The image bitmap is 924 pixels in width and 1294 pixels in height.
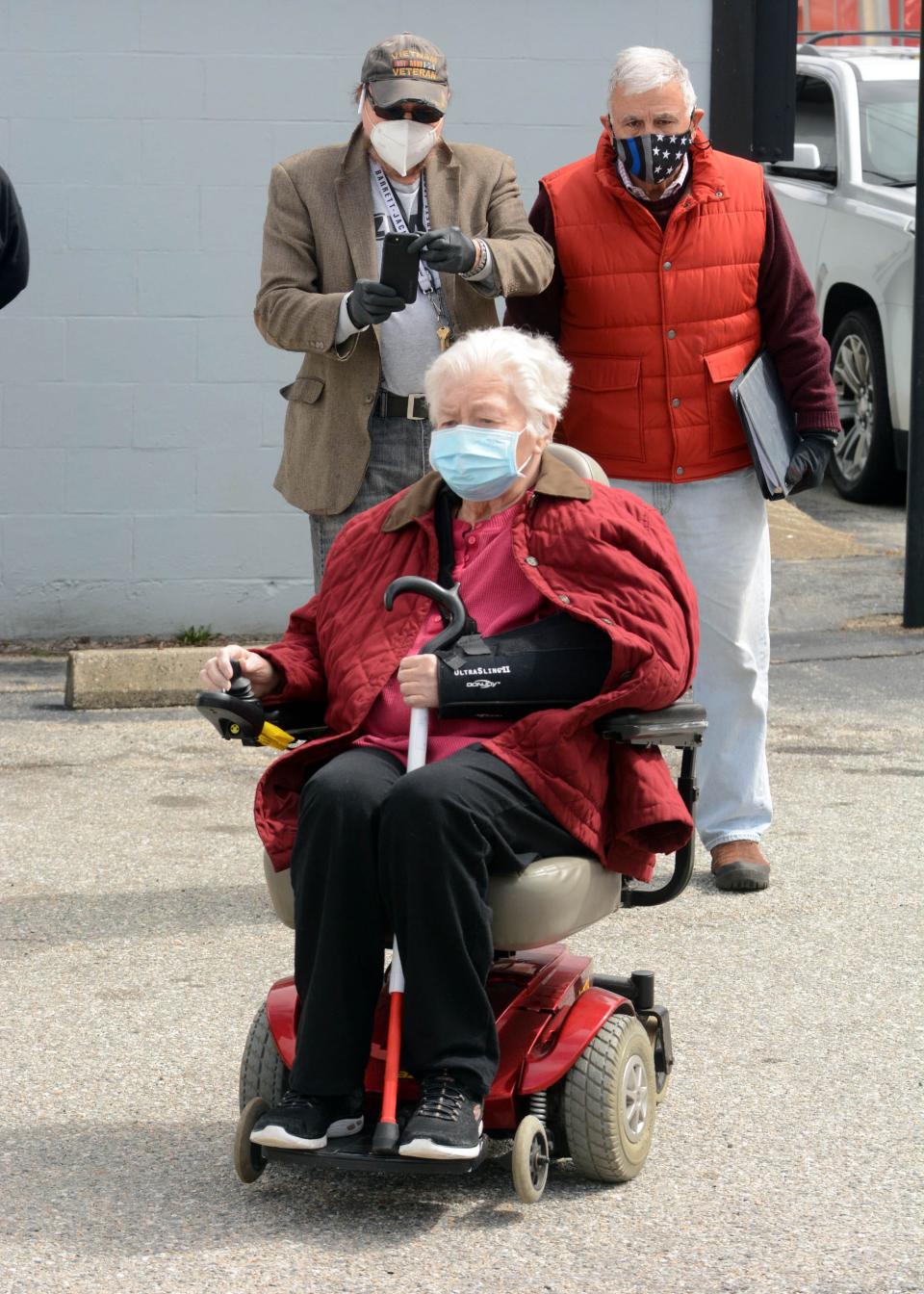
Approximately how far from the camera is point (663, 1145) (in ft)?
12.2

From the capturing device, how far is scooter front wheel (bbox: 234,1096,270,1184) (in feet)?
11.1

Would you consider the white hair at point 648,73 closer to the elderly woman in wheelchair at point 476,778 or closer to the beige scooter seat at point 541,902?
the elderly woman in wheelchair at point 476,778

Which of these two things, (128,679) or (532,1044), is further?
(128,679)

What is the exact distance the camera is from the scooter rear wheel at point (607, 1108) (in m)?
3.43

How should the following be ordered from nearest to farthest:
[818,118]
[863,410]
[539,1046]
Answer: [539,1046]
[863,410]
[818,118]

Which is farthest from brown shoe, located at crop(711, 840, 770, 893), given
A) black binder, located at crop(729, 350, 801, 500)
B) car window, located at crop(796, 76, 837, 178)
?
car window, located at crop(796, 76, 837, 178)

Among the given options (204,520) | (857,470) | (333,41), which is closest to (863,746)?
(204,520)

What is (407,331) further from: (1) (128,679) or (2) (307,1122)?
(1) (128,679)

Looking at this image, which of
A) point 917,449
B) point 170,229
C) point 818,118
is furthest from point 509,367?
point 818,118

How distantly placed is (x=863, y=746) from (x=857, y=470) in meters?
4.84

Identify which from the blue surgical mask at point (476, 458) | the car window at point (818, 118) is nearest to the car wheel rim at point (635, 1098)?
the blue surgical mask at point (476, 458)

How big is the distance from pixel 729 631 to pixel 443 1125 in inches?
95.9

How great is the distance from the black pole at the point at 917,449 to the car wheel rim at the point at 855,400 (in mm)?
2122

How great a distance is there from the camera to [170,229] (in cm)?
845
